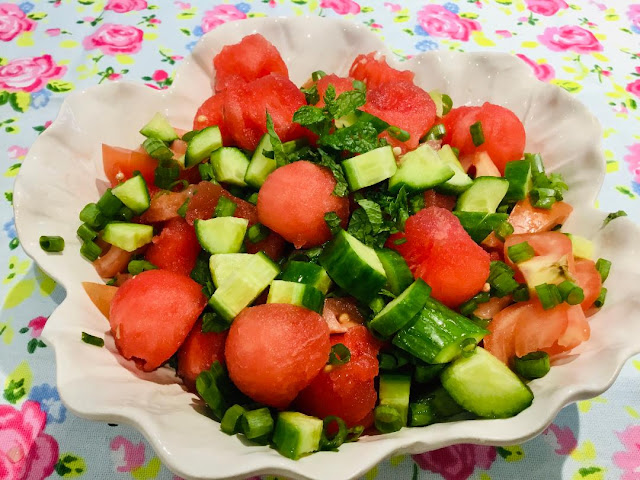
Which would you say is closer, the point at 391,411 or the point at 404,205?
the point at 391,411

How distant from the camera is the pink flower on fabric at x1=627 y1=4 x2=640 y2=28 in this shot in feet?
12.2

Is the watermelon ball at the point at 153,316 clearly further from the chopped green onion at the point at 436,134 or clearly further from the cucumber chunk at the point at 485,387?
the chopped green onion at the point at 436,134

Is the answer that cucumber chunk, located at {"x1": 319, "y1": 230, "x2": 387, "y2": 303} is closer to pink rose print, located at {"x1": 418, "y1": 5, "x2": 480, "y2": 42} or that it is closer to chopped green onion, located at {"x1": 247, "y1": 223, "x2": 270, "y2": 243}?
chopped green onion, located at {"x1": 247, "y1": 223, "x2": 270, "y2": 243}

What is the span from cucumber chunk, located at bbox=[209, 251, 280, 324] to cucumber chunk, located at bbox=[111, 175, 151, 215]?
54cm

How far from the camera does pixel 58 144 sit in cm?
193

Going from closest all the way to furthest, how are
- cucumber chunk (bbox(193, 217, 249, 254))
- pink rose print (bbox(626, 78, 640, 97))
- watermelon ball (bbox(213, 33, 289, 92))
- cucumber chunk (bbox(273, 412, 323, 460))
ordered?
cucumber chunk (bbox(273, 412, 323, 460)) < cucumber chunk (bbox(193, 217, 249, 254)) < watermelon ball (bbox(213, 33, 289, 92)) < pink rose print (bbox(626, 78, 640, 97))

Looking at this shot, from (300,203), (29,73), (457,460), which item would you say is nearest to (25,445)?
(300,203)

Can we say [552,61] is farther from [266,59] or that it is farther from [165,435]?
[165,435]

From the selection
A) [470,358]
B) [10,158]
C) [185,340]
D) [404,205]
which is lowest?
[10,158]

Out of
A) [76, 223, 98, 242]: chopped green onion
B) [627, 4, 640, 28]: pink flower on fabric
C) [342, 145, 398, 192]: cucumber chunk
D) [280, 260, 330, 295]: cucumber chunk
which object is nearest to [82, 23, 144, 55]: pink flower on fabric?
[76, 223, 98, 242]: chopped green onion

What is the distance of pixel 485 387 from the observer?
4.74ft

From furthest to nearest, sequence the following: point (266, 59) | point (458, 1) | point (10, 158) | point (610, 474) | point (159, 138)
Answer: point (458, 1)
point (10, 158)
point (266, 59)
point (159, 138)
point (610, 474)

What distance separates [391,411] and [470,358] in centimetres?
27

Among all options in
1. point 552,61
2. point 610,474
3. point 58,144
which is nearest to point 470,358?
point 610,474
